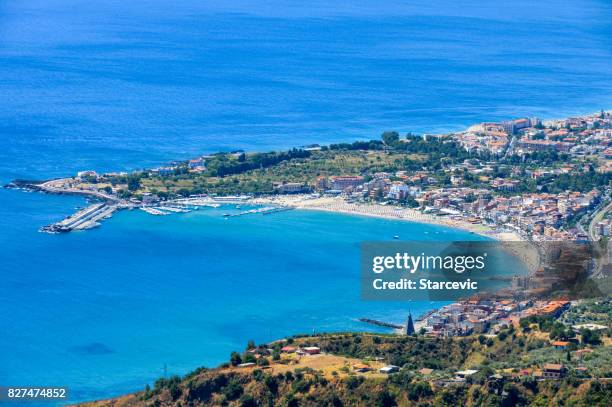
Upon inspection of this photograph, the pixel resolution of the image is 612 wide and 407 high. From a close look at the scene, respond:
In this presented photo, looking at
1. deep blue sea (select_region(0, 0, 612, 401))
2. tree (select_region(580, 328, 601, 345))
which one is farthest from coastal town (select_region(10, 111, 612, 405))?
deep blue sea (select_region(0, 0, 612, 401))

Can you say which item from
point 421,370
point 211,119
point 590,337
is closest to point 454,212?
point 211,119

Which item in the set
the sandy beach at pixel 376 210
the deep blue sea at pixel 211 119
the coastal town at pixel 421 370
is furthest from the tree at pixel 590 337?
the sandy beach at pixel 376 210

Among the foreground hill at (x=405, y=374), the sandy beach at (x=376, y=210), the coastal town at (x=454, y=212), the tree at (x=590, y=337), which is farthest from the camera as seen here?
the sandy beach at (x=376, y=210)

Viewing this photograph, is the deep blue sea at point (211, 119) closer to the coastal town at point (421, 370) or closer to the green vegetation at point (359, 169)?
the green vegetation at point (359, 169)

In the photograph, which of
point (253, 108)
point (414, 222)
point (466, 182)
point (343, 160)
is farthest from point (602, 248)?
point (253, 108)

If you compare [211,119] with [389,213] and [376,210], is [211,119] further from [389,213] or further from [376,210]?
[389,213]

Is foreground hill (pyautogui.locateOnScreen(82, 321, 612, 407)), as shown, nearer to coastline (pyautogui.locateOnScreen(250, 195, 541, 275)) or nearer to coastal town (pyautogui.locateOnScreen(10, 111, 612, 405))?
coastal town (pyautogui.locateOnScreen(10, 111, 612, 405))

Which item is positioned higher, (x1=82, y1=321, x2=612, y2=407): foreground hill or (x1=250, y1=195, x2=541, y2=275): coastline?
(x1=250, y1=195, x2=541, y2=275): coastline

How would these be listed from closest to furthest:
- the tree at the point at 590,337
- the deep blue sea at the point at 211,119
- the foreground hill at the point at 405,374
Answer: the foreground hill at the point at 405,374
the tree at the point at 590,337
the deep blue sea at the point at 211,119
